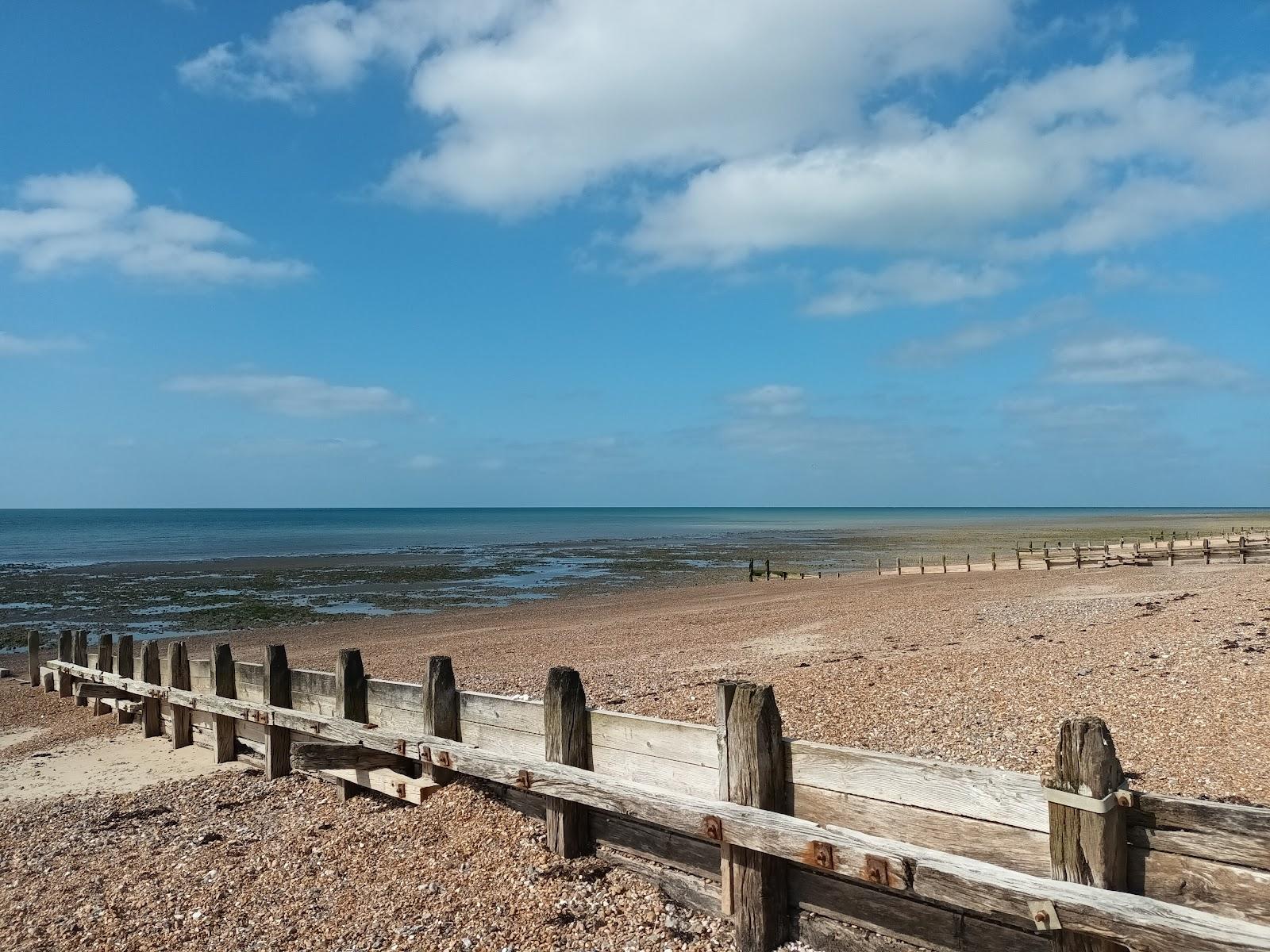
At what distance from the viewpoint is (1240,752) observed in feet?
24.2

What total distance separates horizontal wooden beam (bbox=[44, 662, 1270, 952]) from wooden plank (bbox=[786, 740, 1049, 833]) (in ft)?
0.81

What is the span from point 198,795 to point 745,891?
6.50m

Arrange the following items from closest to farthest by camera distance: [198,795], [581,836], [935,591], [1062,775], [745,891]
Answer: [1062,775] < [745,891] < [581,836] < [198,795] < [935,591]

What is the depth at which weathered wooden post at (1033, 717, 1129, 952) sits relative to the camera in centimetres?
374

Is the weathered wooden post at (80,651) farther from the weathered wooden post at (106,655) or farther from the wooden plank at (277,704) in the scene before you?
the wooden plank at (277,704)

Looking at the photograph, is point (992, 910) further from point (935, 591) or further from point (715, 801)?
point (935, 591)

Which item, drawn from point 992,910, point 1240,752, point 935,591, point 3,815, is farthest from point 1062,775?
point 935,591

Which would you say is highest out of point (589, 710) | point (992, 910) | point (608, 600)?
point (589, 710)

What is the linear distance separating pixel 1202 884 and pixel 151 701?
39.8 ft

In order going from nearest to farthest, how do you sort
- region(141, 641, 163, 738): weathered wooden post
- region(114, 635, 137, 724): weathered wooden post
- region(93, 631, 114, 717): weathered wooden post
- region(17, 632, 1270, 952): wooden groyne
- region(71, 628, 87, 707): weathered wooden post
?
1. region(17, 632, 1270, 952): wooden groyne
2. region(141, 641, 163, 738): weathered wooden post
3. region(114, 635, 137, 724): weathered wooden post
4. region(93, 631, 114, 717): weathered wooden post
5. region(71, 628, 87, 707): weathered wooden post

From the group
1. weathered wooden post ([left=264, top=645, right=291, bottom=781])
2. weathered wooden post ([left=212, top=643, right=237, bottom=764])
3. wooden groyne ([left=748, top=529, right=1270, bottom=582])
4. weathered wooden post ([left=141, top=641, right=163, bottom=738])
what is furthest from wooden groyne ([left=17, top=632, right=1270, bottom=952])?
wooden groyne ([left=748, top=529, right=1270, bottom=582])

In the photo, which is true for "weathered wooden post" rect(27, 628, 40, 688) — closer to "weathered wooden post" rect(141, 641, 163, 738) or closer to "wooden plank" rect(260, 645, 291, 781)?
"weathered wooden post" rect(141, 641, 163, 738)

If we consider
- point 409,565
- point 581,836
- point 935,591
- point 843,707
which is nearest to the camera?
point 581,836

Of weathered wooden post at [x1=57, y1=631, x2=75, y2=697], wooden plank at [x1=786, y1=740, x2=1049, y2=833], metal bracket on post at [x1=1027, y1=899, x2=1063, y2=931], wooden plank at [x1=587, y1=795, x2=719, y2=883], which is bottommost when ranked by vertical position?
weathered wooden post at [x1=57, y1=631, x2=75, y2=697]
